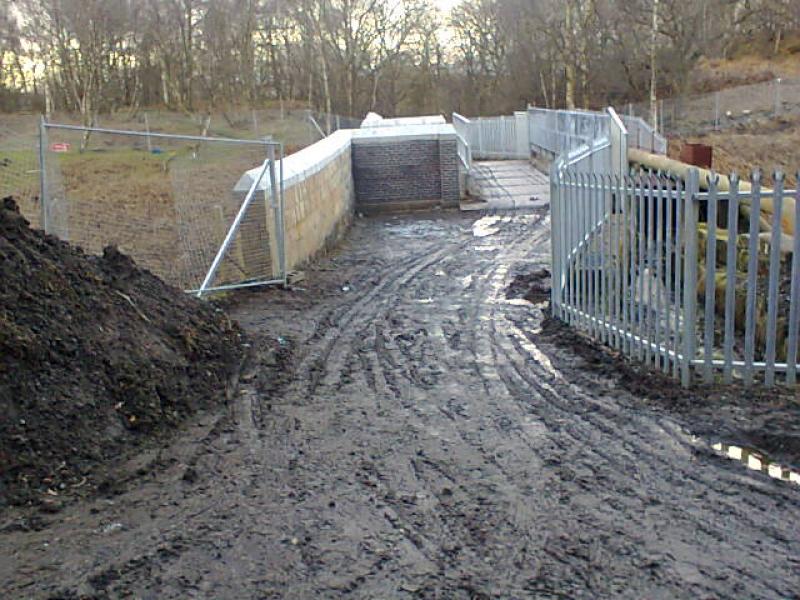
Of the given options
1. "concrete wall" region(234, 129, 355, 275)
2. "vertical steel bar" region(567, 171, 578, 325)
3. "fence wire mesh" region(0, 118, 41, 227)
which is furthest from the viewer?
"concrete wall" region(234, 129, 355, 275)

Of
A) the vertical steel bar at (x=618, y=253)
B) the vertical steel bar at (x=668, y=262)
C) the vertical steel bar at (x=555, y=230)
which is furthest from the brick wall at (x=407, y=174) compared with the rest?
the vertical steel bar at (x=668, y=262)

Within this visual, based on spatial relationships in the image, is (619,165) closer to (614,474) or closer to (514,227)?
(514,227)

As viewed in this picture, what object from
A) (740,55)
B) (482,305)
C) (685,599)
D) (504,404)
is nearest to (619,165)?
(482,305)

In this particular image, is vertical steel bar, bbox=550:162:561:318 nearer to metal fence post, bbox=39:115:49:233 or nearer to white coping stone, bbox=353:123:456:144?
metal fence post, bbox=39:115:49:233

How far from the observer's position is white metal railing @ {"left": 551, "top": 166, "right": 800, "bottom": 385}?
611 centimetres

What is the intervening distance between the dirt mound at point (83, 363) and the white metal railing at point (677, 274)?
3.21 m

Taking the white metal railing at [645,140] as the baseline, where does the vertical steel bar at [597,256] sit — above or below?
below

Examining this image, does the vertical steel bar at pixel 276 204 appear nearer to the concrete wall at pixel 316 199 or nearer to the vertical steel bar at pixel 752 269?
the concrete wall at pixel 316 199

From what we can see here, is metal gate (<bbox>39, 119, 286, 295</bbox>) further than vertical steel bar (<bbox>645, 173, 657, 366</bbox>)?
Yes

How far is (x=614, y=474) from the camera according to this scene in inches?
198

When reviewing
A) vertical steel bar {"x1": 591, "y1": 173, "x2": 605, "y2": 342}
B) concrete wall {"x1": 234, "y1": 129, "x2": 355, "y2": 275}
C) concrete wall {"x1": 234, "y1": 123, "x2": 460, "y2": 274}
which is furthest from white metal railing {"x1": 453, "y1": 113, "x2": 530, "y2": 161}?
vertical steel bar {"x1": 591, "y1": 173, "x2": 605, "y2": 342}

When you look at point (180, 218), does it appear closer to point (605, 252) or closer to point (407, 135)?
point (605, 252)

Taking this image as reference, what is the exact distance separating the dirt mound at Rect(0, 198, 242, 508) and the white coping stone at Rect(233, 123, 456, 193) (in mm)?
3281

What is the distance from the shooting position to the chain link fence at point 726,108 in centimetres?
3803
